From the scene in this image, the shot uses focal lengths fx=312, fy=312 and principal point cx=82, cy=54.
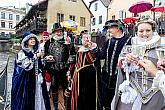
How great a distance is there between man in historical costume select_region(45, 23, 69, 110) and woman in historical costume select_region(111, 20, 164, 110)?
8.39ft

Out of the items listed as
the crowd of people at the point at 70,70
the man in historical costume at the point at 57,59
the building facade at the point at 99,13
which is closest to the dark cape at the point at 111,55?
the crowd of people at the point at 70,70

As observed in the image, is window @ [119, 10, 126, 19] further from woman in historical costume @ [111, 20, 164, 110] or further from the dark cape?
woman in historical costume @ [111, 20, 164, 110]

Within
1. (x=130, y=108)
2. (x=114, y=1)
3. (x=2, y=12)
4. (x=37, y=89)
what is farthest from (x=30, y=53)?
(x=2, y=12)

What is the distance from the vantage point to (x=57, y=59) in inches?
207

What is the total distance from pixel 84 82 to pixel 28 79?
805 millimetres

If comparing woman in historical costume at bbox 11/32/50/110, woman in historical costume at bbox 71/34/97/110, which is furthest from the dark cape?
woman in historical costume at bbox 11/32/50/110

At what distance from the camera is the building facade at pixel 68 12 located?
33.3 metres

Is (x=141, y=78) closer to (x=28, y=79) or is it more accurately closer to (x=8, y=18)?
(x=28, y=79)

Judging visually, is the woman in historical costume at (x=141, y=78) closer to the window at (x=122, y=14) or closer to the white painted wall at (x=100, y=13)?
the window at (x=122, y=14)

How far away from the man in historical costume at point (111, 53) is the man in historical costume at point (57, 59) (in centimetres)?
111

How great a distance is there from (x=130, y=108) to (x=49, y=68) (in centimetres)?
282

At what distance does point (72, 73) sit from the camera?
4.86 metres

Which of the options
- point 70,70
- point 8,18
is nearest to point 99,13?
point 70,70

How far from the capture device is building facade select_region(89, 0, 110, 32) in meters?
38.1
